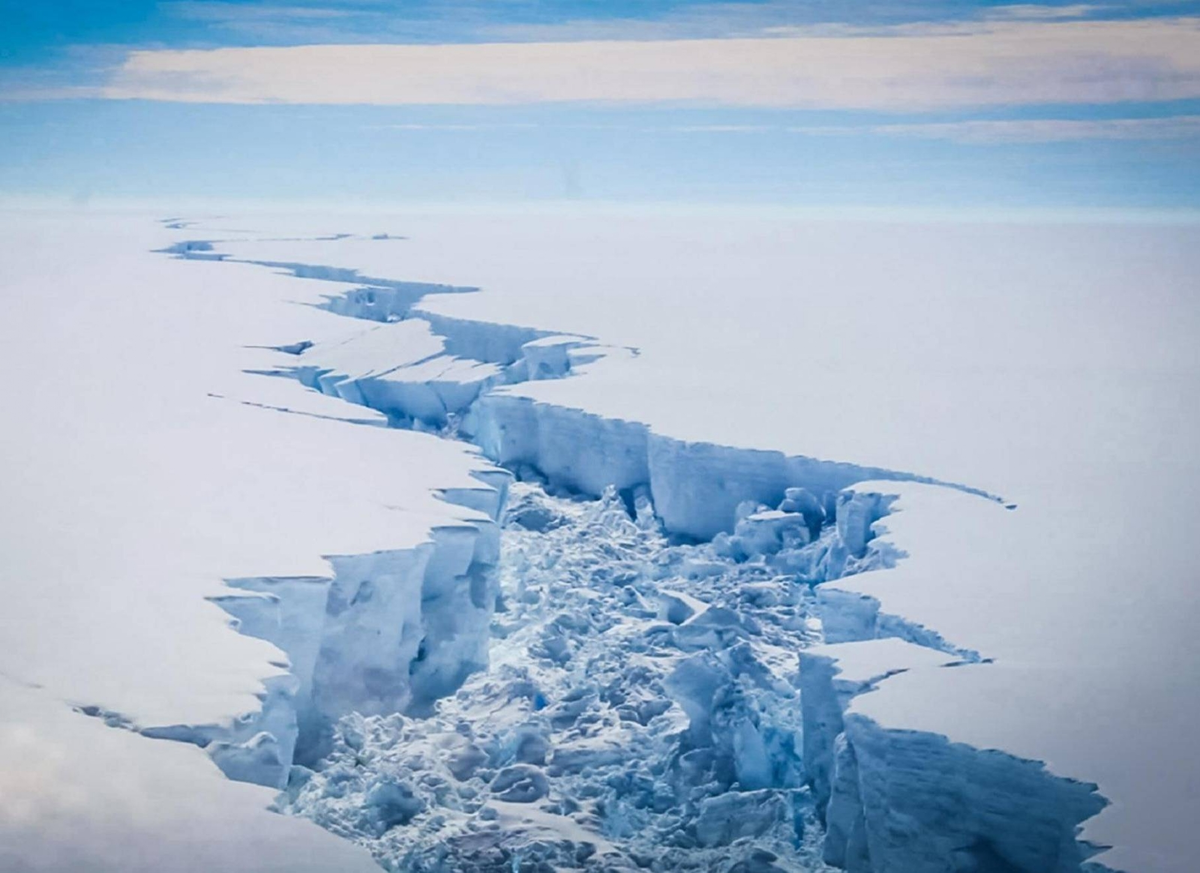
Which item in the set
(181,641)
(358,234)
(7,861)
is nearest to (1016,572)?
(181,641)

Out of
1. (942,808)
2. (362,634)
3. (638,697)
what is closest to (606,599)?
(638,697)

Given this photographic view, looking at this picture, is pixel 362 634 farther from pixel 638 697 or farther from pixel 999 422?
pixel 999 422

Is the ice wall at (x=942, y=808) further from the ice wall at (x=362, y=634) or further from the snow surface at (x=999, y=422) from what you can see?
the ice wall at (x=362, y=634)

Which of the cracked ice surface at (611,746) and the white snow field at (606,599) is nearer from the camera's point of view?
the white snow field at (606,599)

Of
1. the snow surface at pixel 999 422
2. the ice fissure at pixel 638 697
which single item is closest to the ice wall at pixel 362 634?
the ice fissure at pixel 638 697

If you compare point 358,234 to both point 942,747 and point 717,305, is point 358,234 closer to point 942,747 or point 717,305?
point 717,305

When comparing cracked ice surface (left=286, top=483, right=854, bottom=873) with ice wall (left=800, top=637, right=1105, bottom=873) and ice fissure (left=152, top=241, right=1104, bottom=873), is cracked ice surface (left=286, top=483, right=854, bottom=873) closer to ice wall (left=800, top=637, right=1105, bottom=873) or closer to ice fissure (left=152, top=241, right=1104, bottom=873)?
ice fissure (left=152, top=241, right=1104, bottom=873)
